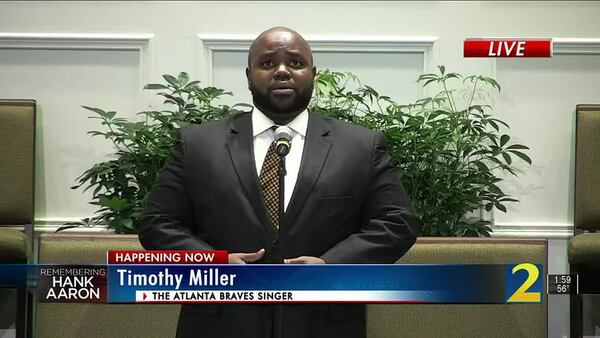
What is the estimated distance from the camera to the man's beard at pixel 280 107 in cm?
204

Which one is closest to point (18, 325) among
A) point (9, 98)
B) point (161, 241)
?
point (9, 98)

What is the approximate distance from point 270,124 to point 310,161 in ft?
0.46

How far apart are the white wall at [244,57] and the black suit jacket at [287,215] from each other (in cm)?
197

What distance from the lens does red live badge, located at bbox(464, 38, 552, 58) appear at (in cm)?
395

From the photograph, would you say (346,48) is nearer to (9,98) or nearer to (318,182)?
(9,98)

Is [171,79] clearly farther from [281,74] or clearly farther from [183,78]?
[281,74]

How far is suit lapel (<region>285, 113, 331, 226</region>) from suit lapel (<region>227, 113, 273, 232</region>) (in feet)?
0.21

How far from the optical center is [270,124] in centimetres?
209

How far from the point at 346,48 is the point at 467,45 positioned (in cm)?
53

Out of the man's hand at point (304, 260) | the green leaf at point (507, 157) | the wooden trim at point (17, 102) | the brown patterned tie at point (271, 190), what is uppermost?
the wooden trim at point (17, 102)

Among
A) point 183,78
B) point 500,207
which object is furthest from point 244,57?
point 500,207

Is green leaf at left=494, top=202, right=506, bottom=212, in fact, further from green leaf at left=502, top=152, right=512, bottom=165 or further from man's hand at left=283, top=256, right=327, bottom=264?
man's hand at left=283, top=256, right=327, bottom=264

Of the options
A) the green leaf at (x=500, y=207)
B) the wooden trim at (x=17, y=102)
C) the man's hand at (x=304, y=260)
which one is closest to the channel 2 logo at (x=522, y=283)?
the man's hand at (x=304, y=260)

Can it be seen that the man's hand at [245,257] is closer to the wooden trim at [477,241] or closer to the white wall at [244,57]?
the wooden trim at [477,241]
